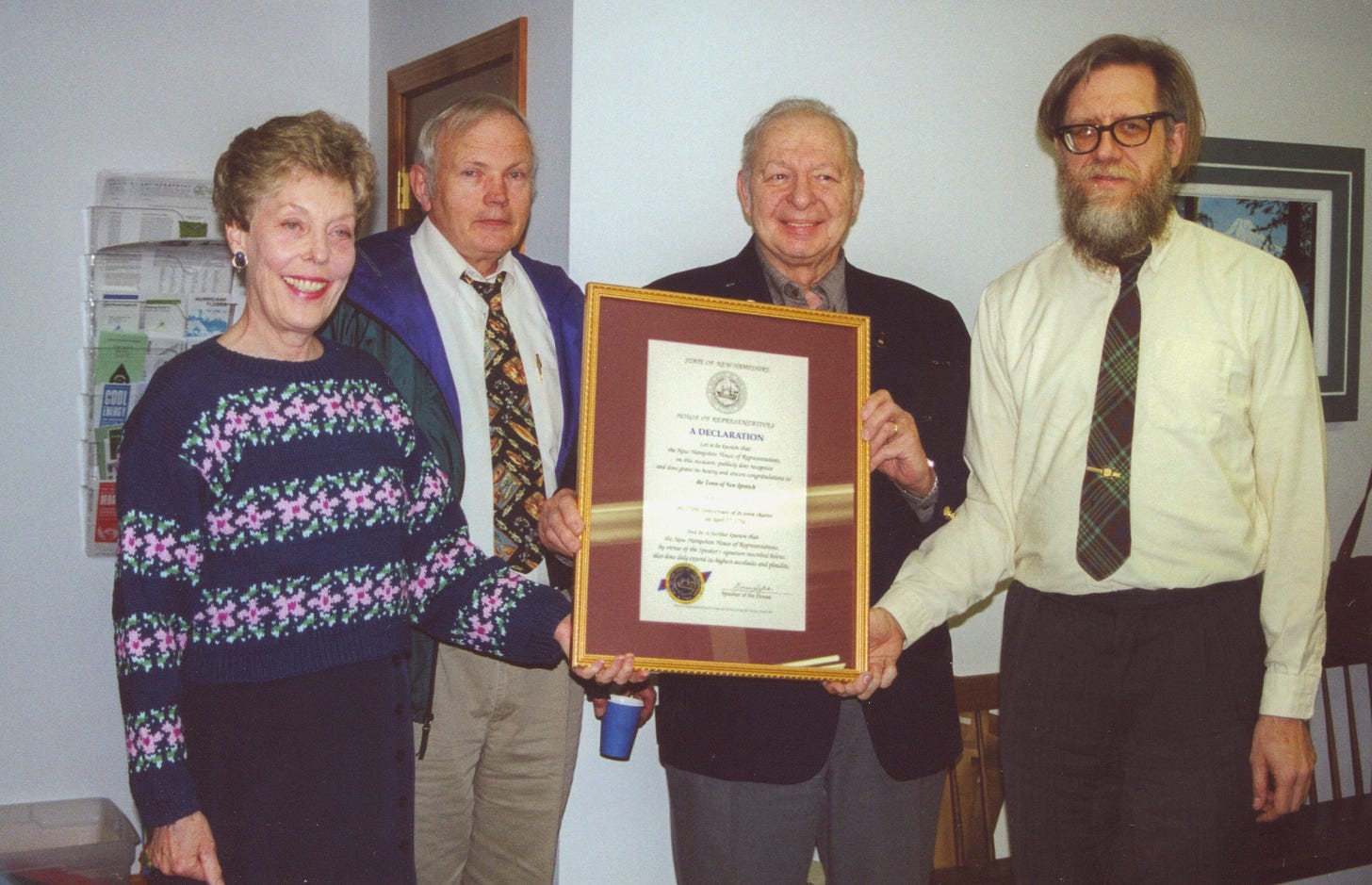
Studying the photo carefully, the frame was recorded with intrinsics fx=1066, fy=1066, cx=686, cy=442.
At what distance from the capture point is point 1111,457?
1888 mm

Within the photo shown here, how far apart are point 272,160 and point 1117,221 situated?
1442mm

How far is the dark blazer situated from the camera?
75.1 inches

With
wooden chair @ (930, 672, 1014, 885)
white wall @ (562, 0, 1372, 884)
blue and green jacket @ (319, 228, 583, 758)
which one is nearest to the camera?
blue and green jacket @ (319, 228, 583, 758)

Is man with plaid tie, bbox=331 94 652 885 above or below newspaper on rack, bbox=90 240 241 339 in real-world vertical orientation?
below

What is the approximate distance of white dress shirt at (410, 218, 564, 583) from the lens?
6.83ft

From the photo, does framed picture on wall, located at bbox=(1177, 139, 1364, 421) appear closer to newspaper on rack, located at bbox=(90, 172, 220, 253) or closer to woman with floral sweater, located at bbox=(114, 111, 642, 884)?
woman with floral sweater, located at bbox=(114, 111, 642, 884)

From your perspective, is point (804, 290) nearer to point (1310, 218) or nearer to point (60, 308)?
point (1310, 218)

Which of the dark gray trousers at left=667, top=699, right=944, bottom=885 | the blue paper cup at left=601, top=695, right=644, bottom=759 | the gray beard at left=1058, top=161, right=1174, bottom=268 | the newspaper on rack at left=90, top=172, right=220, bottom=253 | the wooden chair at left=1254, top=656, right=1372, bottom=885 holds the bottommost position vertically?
the wooden chair at left=1254, top=656, right=1372, bottom=885

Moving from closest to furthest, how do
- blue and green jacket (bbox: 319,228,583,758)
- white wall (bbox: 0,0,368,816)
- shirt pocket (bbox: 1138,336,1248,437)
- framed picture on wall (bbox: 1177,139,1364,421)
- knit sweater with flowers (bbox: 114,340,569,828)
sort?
knit sweater with flowers (bbox: 114,340,569,828) < shirt pocket (bbox: 1138,336,1248,437) < blue and green jacket (bbox: 319,228,583,758) < framed picture on wall (bbox: 1177,139,1364,421) < white wall (bbox: 0,0,368,816)

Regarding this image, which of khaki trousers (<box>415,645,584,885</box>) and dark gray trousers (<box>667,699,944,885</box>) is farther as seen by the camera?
khaki trousers (<box>415,645,584,885</box>)

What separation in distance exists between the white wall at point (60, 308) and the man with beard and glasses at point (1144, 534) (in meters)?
2.85

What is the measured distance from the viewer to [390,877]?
5.43ft

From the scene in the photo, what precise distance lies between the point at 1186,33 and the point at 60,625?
394 cm

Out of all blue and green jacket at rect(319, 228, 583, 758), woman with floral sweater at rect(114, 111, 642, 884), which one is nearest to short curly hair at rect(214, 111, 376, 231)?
woman with floral sweater at rect(114, 111, 642, 884)
